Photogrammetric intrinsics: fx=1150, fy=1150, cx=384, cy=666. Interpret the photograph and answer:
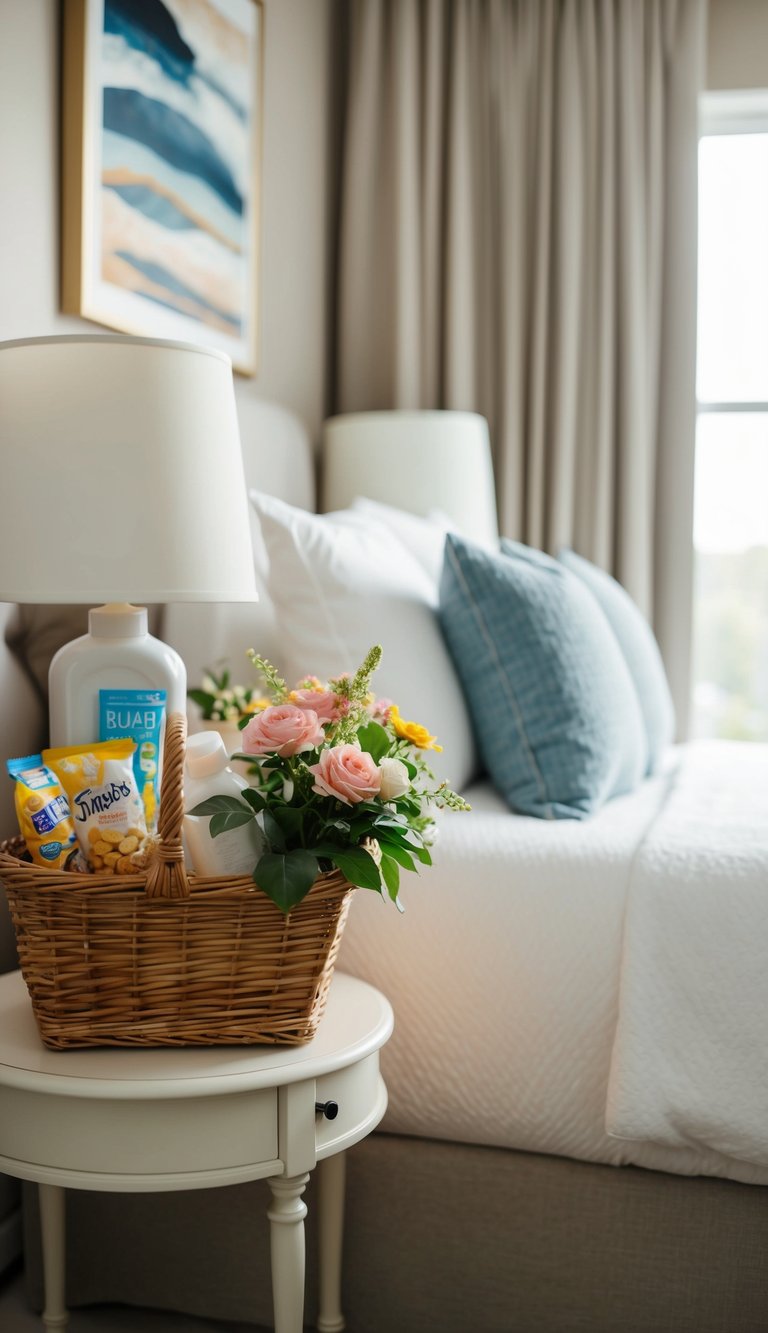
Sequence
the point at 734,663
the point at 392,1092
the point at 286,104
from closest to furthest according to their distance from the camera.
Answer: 1. the point at 392,1092
2. the point at 286,104
3. the point at 734,663

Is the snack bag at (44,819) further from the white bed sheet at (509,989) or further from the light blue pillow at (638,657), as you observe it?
the light blue pillow at (638,657)

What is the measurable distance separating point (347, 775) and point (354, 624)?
0.62 metres

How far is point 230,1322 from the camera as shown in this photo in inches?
61.0

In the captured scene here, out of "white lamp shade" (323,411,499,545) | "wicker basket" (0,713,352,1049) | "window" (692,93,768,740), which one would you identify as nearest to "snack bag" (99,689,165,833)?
"wicker basket" (0,713,352,1049)

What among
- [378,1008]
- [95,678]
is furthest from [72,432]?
[378,1008]

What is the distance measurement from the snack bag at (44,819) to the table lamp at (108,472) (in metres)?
0.18

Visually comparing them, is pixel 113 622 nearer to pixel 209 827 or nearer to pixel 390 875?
pixel 209 827

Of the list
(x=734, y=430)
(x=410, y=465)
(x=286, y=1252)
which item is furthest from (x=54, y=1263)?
(x=734, y=430)

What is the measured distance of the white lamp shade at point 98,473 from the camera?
1.19 m

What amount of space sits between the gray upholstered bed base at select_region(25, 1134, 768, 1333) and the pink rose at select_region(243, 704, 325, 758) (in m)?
0.64

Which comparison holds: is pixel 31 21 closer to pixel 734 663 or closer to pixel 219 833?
pixel 219 833

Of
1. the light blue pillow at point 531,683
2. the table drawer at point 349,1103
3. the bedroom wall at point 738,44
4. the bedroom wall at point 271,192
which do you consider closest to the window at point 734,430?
the bedroom wall at point 738,44

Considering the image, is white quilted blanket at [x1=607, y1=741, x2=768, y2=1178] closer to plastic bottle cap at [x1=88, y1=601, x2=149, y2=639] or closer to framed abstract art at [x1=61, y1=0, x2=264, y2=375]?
plastic bottle cap at [x1=88, y1=601, x2=149, y2=639]

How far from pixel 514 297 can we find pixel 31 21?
172cm
